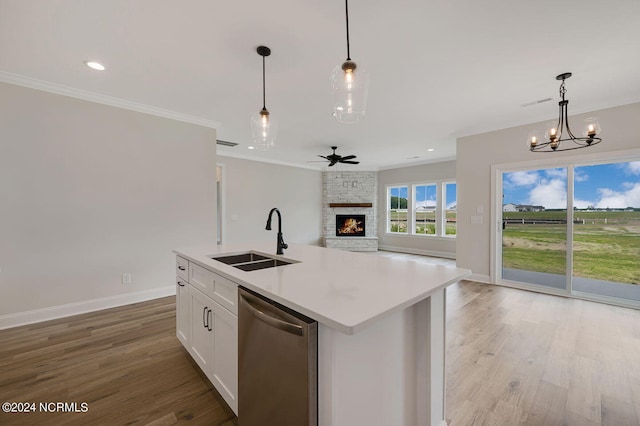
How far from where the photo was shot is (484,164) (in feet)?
14.4

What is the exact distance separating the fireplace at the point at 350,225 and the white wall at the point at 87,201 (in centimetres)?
502

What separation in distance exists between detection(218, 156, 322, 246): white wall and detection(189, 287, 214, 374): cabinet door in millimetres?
4287

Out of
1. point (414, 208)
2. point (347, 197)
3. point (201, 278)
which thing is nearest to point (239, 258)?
point (201, 278)

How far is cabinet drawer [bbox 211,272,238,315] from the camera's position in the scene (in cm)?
146

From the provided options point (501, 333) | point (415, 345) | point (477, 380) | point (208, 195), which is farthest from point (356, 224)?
point (415, 345)

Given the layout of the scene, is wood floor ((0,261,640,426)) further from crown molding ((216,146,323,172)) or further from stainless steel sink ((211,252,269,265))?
crown molding ((216,146,323,172))

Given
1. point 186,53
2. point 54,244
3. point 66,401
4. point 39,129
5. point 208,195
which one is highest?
point 186,53

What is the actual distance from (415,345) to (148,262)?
3600 millimetres

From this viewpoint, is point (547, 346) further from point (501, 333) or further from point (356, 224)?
point (356, 224)

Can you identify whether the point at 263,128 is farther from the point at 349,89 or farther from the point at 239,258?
the point at 239,258

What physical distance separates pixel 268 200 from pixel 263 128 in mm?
4583

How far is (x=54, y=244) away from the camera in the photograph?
289cm

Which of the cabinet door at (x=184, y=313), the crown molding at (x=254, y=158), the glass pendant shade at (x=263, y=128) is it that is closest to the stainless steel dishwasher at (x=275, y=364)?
the cabinet door at (x=184, y=313)

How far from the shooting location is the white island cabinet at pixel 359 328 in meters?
0.98
